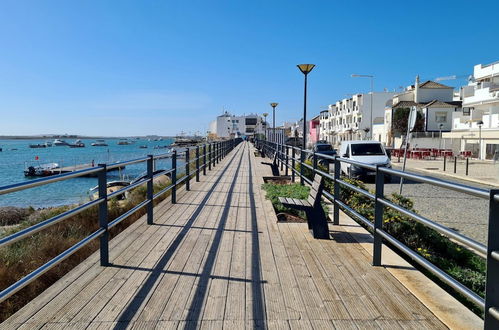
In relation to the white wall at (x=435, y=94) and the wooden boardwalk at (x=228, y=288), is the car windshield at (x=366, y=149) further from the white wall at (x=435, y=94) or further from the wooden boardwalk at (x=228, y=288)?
the white wall at (x=435, y=94)

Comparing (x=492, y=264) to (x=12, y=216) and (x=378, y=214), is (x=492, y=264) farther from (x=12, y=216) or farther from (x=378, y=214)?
(x=12, y=216)

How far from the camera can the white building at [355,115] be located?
7181cm

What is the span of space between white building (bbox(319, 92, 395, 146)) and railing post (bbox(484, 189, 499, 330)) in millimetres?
62350

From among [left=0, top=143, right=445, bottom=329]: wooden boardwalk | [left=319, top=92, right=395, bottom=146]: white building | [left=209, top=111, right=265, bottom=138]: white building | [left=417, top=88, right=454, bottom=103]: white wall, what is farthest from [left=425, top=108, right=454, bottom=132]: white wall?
[left=209, top=111, right=265, bottom=138]: white building

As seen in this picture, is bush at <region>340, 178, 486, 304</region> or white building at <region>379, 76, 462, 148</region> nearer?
bush at <region>340, 178, 486, 304</region>

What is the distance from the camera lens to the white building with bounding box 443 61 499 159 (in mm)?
34688

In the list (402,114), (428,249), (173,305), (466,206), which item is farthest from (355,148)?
(402,114)

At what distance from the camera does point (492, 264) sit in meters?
2.27

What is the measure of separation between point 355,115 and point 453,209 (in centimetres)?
6647

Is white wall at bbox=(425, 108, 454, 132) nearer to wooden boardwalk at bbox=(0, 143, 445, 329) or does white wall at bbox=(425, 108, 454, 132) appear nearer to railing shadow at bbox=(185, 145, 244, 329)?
wooden boardwalk at bbox=(0, 143, 445, 329)

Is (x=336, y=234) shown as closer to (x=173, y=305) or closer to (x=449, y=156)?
(x=173, y=305)

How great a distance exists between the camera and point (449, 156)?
3606 centimetres

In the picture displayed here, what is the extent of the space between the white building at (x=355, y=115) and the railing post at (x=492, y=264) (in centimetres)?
6235

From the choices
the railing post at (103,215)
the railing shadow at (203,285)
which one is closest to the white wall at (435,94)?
the railing shadow at (203,285)
